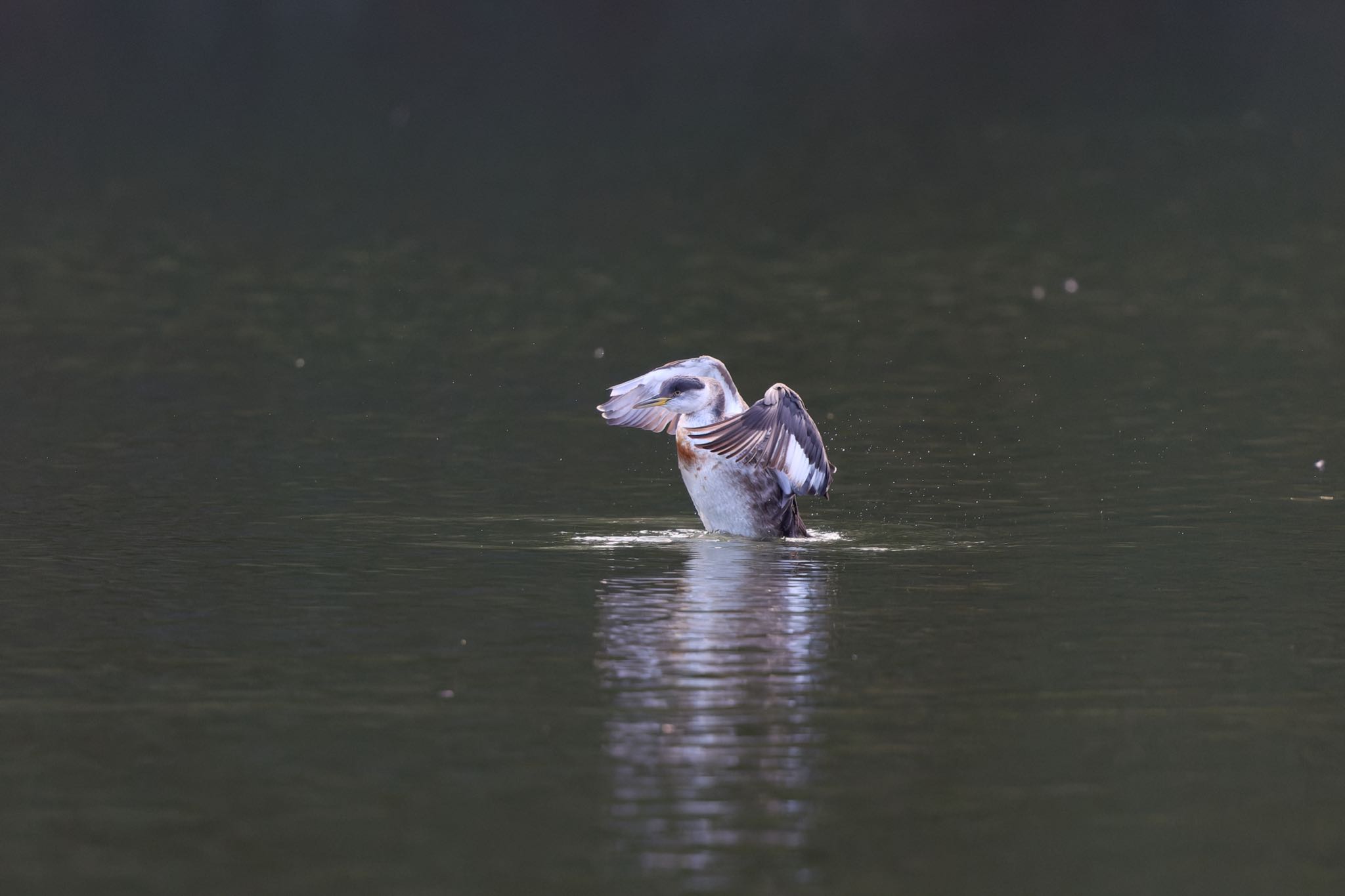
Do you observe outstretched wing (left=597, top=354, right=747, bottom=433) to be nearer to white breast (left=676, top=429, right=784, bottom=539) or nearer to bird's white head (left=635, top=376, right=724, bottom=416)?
bird's white head (left=635, top=376, right=724, bottom=416)

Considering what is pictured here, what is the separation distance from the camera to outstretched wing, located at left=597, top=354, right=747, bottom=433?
16.1 m

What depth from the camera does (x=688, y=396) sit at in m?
15.9

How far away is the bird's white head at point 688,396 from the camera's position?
15.9 m

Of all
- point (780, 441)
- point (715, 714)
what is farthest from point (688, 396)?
point (715, 714)

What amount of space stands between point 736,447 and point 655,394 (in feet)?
3.62

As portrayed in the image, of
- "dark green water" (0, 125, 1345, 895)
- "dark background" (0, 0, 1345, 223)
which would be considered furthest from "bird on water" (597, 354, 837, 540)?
"dark background" (0, 0, 1345, 223)

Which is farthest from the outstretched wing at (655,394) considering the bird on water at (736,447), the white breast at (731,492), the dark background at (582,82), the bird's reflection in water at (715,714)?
the dark background at (582,82)

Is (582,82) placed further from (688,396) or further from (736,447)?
(736,447)

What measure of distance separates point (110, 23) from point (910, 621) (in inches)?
2982

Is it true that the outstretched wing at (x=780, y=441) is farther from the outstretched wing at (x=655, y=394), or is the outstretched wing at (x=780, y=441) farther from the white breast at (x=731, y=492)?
the outstretched wing at (x=655, y=394)

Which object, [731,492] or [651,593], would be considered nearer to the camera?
[651,593]

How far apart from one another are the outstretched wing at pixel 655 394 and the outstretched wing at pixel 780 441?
0.68 meters

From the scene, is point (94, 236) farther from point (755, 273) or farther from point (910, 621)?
point (910, 621)

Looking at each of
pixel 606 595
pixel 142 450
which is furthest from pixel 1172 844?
pixel 142 450
